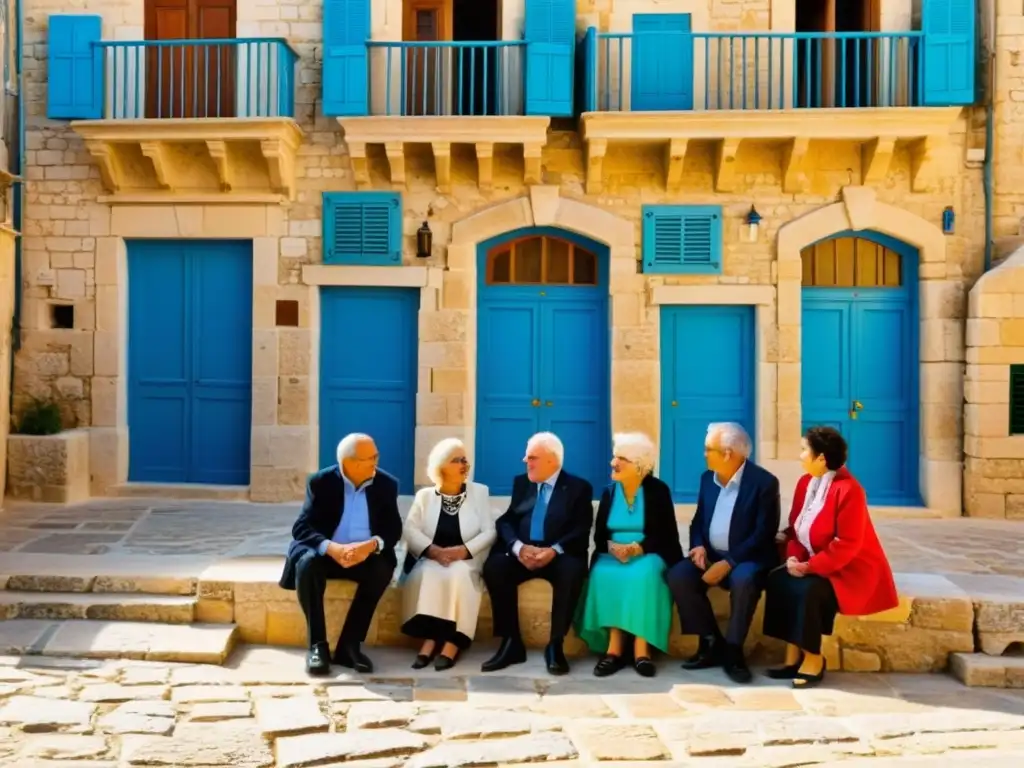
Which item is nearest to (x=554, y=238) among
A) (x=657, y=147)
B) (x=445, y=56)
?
(x=657, y=147)

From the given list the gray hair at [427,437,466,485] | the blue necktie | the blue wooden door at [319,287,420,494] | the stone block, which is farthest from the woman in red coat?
the stone block

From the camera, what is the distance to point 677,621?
5137 mm

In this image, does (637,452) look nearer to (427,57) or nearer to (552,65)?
(552,65)

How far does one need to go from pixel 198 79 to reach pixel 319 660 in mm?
6542

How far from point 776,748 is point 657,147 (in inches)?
246

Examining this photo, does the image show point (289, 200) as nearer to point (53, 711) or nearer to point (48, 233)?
point (48, 233)

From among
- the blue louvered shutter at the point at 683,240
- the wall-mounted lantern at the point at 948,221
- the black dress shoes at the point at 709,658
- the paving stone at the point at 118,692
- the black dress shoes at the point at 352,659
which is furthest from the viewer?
the blue louvered shutter at the point at 683,240

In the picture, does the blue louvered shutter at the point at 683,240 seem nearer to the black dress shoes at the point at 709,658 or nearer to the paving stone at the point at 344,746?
the black dress shoes at the point at 709,658

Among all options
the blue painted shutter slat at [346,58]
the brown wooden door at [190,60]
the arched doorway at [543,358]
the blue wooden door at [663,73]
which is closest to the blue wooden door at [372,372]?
the arched doorway at [543,358]

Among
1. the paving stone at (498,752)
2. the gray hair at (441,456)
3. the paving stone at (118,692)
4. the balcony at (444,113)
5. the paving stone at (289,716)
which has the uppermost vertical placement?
the balcony at (444,113)

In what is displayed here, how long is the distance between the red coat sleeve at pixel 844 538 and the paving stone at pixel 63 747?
3269 millimetres

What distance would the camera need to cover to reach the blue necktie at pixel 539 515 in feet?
16.9

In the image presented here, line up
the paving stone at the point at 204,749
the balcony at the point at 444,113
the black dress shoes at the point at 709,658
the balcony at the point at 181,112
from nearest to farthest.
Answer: the paving stone at the point at 204,749 < the black dress shoes at the point at 709,658 < the balcony at the point at 444,113 < the balcony at the point at 181,112

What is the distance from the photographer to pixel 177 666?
477cm
